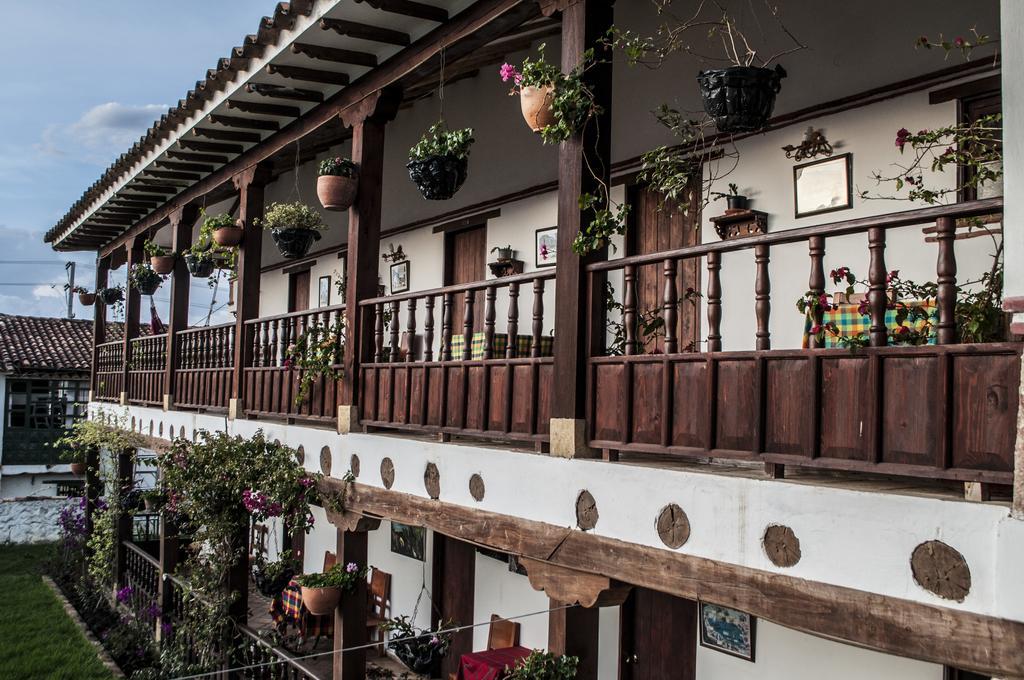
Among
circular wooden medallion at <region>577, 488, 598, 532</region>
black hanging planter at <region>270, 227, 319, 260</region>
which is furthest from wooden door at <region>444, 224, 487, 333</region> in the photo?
circular wooden medallion at <region>577, 488, 598, 532</region>

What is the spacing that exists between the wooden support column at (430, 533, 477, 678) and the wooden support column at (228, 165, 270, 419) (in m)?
3.10

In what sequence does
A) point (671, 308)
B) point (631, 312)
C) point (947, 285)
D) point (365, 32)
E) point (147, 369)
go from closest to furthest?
point (947, 285)
point (671, 308)
point (631, 312)
point (365, 32)
point (147, 369)

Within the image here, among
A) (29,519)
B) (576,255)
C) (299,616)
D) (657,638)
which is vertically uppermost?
(576,255)

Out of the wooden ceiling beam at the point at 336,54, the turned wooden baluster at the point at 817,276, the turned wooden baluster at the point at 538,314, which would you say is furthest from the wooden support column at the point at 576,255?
the wooden ceiling beam at the point at 336,54

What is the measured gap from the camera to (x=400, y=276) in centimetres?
1103

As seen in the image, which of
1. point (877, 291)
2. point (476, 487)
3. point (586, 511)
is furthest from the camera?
point (476, 487)

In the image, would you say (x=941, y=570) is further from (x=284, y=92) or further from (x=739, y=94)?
(x=284, y=92)

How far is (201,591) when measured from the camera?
8406 mm

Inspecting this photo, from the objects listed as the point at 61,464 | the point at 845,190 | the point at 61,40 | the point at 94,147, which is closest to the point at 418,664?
the point at 845,190

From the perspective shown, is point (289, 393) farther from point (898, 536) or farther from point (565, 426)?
point (898, 536)

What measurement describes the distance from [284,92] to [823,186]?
15.4 feet

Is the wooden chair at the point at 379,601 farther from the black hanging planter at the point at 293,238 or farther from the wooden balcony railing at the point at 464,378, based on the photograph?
the wooden balcony railing at the point at 464,378

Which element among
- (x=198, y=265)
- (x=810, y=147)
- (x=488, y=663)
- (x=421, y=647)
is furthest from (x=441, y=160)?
(x=421, y=647)

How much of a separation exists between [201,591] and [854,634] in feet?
23.1
